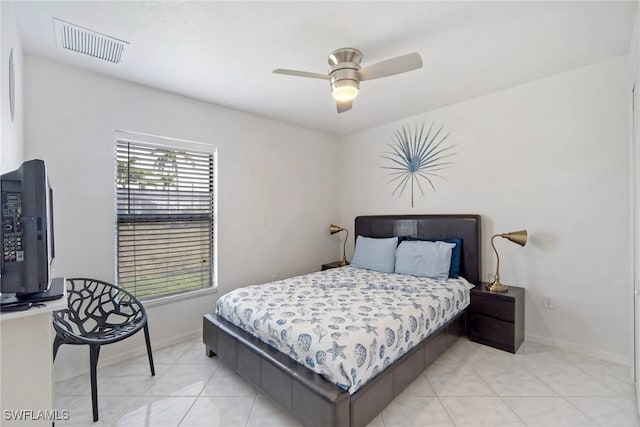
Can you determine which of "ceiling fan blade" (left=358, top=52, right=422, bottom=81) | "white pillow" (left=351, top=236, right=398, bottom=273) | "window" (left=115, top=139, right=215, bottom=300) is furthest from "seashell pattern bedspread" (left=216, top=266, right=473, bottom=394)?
"ceiling fan blade" (left=358, top=52, right=422, bottom=81)

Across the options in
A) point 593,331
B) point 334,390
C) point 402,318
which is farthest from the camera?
point 593,331

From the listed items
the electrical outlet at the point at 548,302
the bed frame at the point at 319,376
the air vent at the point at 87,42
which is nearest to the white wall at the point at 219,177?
the air vent at the point at 87,42

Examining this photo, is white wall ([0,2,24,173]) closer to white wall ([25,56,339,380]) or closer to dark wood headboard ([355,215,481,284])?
white wall ([25,56,339,380])

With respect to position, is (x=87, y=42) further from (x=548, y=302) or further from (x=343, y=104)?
(x=548, y=302)

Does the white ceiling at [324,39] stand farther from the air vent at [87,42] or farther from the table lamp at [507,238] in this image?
the table lamp at [507,238]

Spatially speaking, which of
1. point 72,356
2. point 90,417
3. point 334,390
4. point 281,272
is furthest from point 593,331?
point 72,356

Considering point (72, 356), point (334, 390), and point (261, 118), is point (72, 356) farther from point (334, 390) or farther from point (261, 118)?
point (261, 118)

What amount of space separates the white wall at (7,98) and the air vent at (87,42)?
0.23 m

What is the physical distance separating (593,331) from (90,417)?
4020 mm

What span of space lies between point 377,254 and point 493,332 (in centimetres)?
141

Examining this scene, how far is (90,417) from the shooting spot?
187 centimetres

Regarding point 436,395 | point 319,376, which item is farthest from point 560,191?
point 319,376

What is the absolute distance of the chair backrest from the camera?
7.35 feet

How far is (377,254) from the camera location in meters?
3.59
